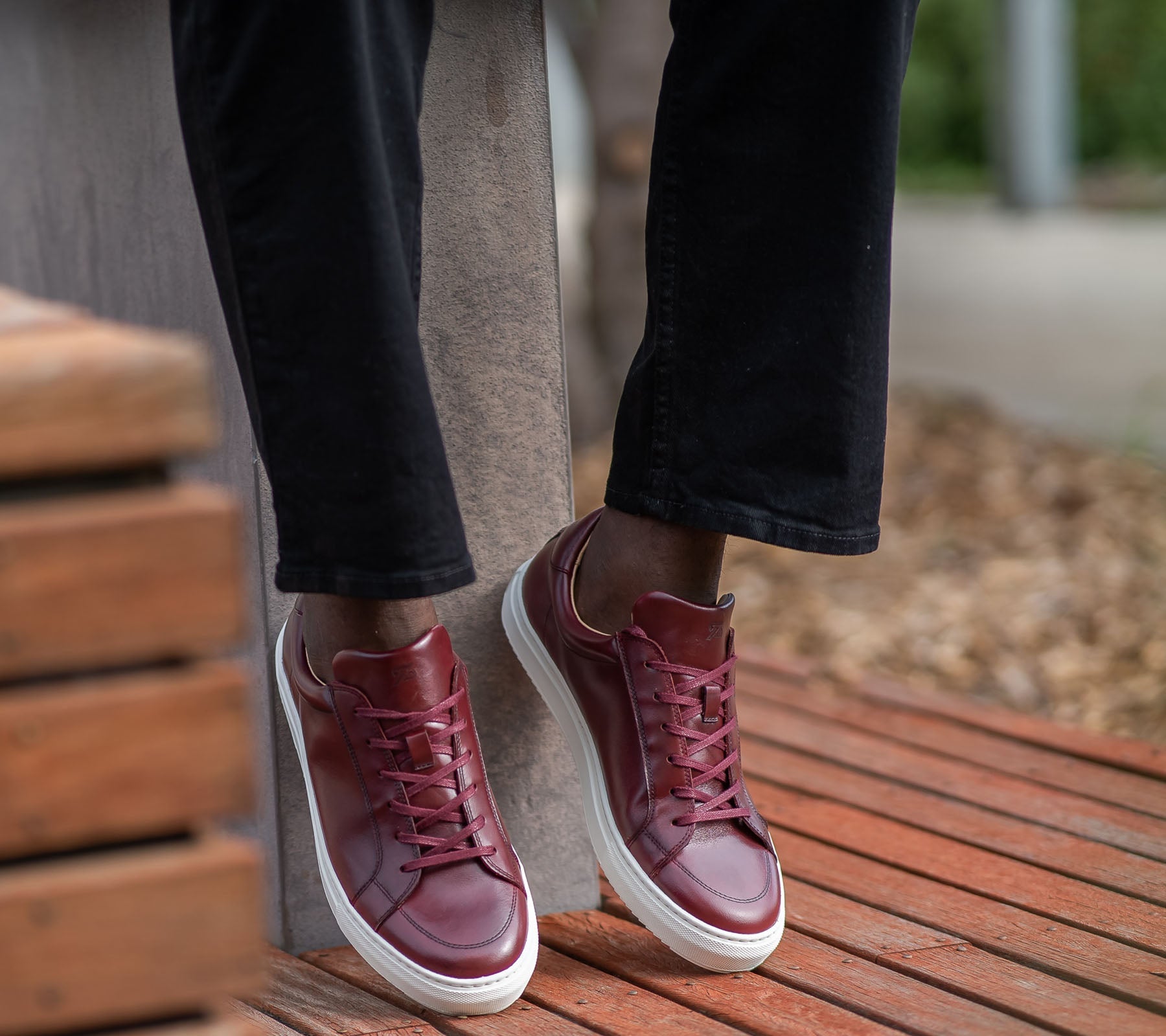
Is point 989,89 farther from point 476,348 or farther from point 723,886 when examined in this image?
point 723,886

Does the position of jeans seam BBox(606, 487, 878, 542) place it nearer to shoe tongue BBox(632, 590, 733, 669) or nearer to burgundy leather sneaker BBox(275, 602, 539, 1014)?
shoe tongue BBox(632, 590, 733, 669)

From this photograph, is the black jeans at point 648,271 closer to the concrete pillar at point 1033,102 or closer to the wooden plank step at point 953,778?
the wooden plank step at point 953,778

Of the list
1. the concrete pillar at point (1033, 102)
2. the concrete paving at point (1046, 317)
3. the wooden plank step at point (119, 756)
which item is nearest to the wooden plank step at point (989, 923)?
the wooden plank step at point (119, 756)

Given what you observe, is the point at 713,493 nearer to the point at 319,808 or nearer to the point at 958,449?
the point at 319,808

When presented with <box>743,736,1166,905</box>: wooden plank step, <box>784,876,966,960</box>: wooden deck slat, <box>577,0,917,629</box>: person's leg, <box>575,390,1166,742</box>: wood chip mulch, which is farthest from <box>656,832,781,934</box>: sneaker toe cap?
<box>575,390,1166,742</box>: wood chip mulch

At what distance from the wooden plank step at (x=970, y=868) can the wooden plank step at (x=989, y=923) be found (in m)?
0.02

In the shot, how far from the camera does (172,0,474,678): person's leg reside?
0.82m

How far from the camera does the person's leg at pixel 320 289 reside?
2.70 ft

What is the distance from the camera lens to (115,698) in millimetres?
506

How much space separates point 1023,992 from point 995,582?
1557 millimetres

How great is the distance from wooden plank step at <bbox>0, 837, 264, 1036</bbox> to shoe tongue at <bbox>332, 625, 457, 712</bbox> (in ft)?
1.41

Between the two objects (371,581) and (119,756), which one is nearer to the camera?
(119,756)

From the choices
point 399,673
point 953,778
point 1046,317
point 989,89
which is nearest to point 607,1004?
point 399,673

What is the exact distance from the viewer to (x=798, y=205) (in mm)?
982
